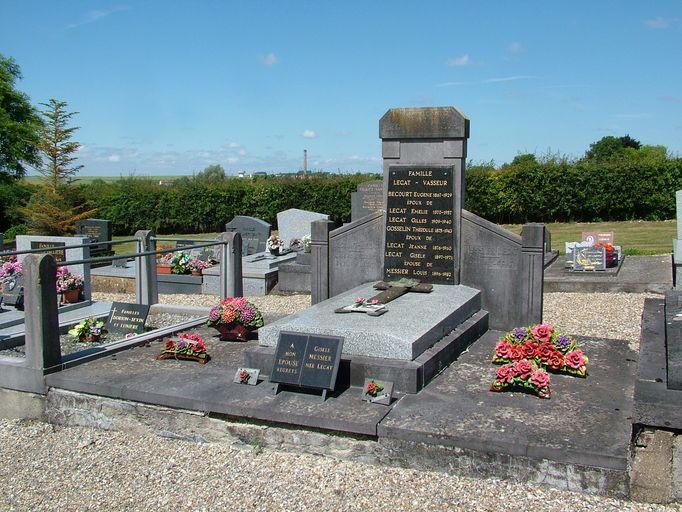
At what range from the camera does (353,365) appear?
5602 millimetres

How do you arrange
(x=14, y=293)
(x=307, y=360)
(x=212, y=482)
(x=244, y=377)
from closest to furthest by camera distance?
(x=212, y=482) → (x=307, y=360) → (x=244, y=377) → (x=14, y=293)

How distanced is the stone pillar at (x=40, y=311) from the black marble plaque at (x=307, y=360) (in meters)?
2.14

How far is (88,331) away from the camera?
7.68m

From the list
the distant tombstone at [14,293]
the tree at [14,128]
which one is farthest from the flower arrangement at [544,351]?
the tree at [14,128]

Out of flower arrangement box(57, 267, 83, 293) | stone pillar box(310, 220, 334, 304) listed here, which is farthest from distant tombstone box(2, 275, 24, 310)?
stone pillar box(310, 220, 334, 304)

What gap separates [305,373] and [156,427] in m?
1.30

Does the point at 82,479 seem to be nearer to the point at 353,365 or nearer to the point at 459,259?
the point at 353,365

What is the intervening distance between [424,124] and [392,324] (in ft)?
10.1

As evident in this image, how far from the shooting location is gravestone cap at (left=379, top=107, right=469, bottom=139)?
7910 millimetres

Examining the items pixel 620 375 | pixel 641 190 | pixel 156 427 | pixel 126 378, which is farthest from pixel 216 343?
pixel 641 190

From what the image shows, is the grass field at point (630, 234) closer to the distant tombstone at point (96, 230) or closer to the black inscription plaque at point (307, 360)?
the distant tombstone at point (96, 230)

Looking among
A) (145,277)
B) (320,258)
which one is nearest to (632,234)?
(320,258)

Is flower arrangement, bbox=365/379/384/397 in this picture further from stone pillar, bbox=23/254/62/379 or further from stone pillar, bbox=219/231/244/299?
stone pillar, bbox=219/231/244/299

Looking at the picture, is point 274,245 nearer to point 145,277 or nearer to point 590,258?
point 145,277
